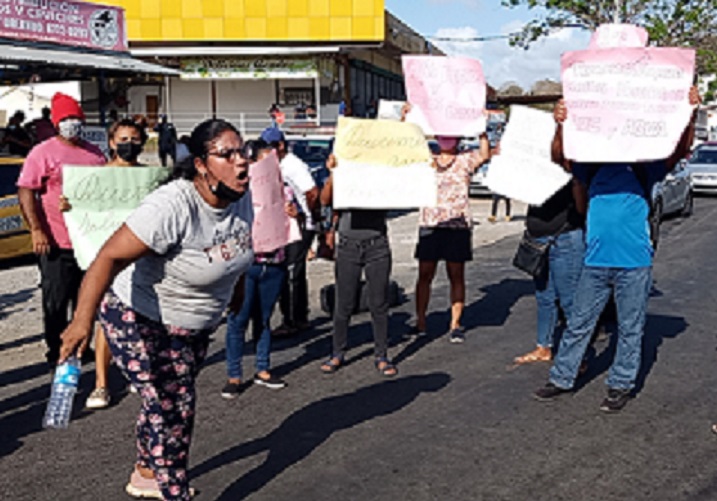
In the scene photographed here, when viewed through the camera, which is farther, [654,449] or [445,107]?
[445,107]

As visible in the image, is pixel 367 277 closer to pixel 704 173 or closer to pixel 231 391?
pixel 231 391

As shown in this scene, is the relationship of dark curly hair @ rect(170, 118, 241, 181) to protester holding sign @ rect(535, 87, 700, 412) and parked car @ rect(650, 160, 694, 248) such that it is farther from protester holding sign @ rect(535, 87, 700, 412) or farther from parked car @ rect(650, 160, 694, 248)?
parked car @ rect(650, 160, 694, 248)

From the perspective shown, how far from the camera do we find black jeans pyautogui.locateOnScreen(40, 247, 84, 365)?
21.9ft

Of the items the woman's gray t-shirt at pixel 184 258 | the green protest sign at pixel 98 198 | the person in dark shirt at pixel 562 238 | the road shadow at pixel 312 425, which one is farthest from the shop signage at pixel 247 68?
the woman's gray t-shirt at pixel 184 258

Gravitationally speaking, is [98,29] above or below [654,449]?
above

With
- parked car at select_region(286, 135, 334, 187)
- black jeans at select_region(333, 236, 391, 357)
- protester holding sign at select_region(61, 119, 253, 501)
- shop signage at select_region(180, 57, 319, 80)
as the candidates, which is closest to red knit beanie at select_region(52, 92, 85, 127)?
black jeans at select_region(333, 236, 391, 357)

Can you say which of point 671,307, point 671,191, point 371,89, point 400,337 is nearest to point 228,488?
point 400,337

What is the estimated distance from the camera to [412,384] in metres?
6.61

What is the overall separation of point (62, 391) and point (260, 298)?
2815mm

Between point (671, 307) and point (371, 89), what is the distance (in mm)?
36684

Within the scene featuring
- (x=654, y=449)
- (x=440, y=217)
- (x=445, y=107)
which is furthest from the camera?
(x=440, y=217)

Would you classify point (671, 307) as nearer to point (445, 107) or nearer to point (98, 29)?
point (445, 107)

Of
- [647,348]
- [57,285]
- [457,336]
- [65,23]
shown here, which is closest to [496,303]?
[457,336]

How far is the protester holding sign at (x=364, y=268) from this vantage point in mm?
6809
